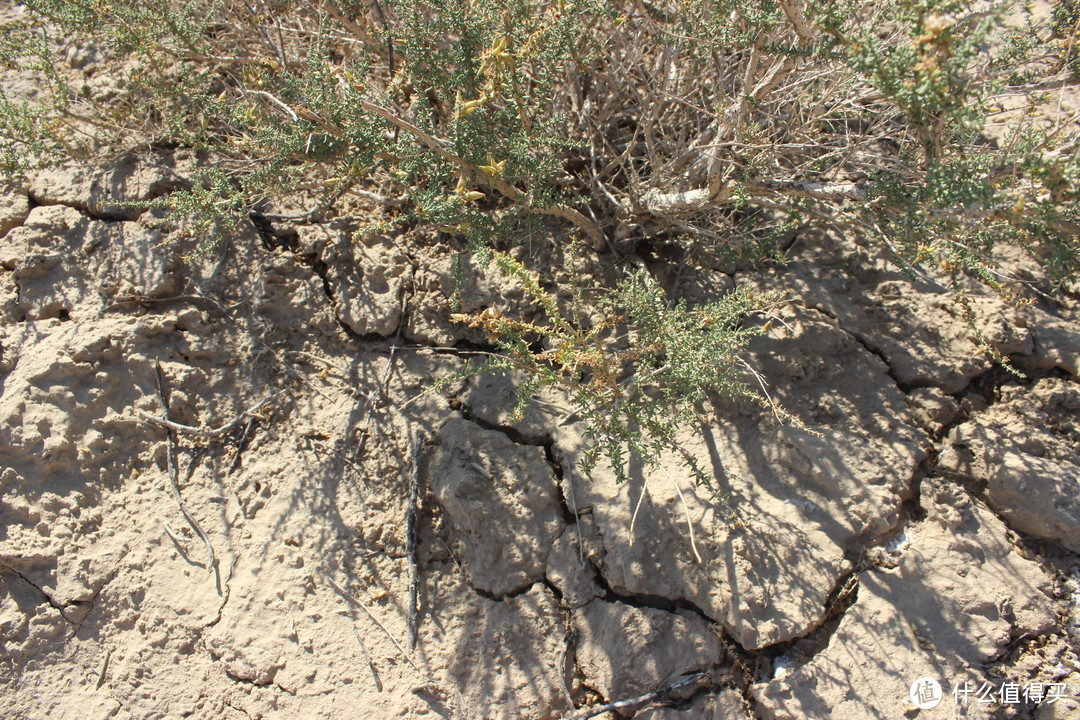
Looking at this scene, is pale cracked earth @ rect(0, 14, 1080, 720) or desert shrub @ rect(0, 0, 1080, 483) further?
pale cracked earth @ rect(0, 14, 1080, 720)

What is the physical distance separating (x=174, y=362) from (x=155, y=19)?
1.35 m

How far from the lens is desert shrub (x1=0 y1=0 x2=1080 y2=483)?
175 centimetres

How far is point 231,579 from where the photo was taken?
2.24 meters

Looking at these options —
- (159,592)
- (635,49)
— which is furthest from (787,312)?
(159,592)

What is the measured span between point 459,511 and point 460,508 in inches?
0.5

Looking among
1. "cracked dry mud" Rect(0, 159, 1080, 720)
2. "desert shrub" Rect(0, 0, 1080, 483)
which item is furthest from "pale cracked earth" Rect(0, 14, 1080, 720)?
"desert shrub" Rect(0, 0, 1080, 483)

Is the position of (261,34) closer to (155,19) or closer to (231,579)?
(155,19)

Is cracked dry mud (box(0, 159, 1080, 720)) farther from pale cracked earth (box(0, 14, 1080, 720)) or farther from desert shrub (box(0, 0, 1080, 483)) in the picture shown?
desert shrub (box(0, 0, 1080, 483))

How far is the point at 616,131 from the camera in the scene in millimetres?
2838

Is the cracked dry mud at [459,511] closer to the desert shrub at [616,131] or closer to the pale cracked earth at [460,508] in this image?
the pale cracked earth at [460,508]

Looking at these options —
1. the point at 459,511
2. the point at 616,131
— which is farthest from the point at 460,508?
the point at 616,131

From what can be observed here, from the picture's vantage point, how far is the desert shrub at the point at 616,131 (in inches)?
68.9

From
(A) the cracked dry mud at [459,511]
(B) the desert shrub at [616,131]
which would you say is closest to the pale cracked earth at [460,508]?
Answer: (A) the cracked dry mud at [459,511]

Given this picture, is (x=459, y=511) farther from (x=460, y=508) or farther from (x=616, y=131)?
(x=616, y=131)
